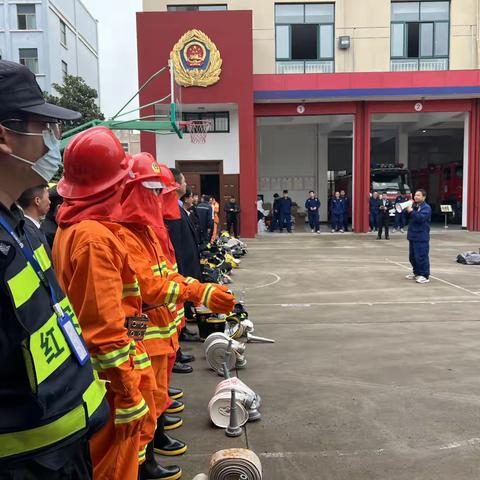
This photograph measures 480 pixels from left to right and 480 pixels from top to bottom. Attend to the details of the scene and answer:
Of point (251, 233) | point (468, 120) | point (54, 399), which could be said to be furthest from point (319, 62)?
point (54, 399)

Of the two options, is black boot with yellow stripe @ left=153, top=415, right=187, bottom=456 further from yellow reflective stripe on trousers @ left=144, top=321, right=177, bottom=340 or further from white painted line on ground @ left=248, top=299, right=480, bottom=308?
white painted line on ground @ left=248, top=299, right=480, bottom=308

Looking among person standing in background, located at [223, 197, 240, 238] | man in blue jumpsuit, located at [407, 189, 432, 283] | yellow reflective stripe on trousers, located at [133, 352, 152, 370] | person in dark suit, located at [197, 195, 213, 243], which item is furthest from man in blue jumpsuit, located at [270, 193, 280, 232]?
yellow reflective stripe on trousers, located at [133, 352, 152, 370]

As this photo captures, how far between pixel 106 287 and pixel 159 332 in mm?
800

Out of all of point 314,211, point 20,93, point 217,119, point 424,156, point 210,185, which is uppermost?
point 217,119

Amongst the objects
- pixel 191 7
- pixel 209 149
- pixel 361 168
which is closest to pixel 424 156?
pixel 361 168

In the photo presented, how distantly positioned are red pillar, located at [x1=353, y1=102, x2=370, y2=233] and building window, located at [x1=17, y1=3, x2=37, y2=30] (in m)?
27.4

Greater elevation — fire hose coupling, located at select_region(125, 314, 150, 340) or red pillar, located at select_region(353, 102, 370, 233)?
red pillar, located at select_region(353, 102, 370, 233)

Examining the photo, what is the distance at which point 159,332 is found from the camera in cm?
294

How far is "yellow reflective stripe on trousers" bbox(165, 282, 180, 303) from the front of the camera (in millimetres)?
2744

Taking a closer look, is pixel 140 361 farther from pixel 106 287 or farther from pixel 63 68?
pixel 63 68

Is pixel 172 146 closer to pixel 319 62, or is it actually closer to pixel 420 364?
pixel 319 62

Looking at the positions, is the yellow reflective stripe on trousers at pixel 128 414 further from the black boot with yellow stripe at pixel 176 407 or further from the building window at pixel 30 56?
the building window at pixel 30 56

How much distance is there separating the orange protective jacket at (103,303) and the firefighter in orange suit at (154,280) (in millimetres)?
350

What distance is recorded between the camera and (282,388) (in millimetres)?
4836
